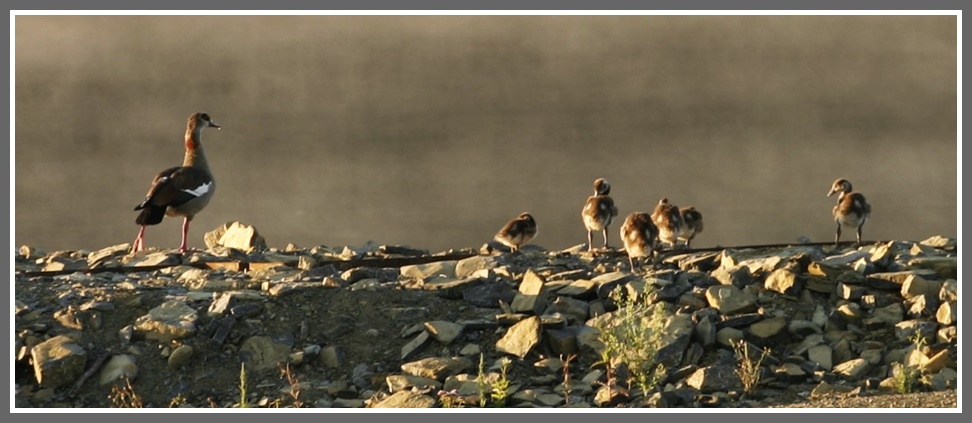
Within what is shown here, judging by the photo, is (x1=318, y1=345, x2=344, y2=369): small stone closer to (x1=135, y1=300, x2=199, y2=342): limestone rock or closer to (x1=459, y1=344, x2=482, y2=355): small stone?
(x1=459, y1=344, x2=482, y2=355): small stone

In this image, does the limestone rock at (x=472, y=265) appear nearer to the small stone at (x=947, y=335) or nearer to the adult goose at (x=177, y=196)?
the adult goose at (x=177, y=196)

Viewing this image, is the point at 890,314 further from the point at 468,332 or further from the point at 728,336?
the point at 468,332

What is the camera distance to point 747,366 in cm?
1160

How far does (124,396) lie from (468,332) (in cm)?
302

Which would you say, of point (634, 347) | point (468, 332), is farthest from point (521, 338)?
point (634, 347)

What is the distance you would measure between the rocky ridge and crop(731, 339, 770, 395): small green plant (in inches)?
2.6

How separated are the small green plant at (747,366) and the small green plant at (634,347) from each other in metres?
0.66

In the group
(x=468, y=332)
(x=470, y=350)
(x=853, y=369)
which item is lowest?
(x=853, y=369)

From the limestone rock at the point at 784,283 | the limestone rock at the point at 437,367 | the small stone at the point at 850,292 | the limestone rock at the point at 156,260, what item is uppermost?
the limestone rock at the point at 156,260

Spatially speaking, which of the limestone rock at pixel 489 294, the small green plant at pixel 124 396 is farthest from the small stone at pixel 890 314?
the small green plant at pixel 124 396

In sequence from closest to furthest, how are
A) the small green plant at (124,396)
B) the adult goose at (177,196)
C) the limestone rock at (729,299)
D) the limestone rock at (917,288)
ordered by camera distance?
the small green plant at (124,396), the limestone rock at (729,299), the limestone rock at (917,288), the adult goose at (177,196)

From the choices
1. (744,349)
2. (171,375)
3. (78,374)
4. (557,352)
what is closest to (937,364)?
(744,349)

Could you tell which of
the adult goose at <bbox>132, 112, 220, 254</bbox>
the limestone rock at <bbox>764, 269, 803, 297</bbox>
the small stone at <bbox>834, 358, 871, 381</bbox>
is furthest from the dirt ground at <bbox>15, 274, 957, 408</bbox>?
the adult goose at <bbox>132, 112, 220, 254</bbox>

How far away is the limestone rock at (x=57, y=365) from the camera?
11.9m
